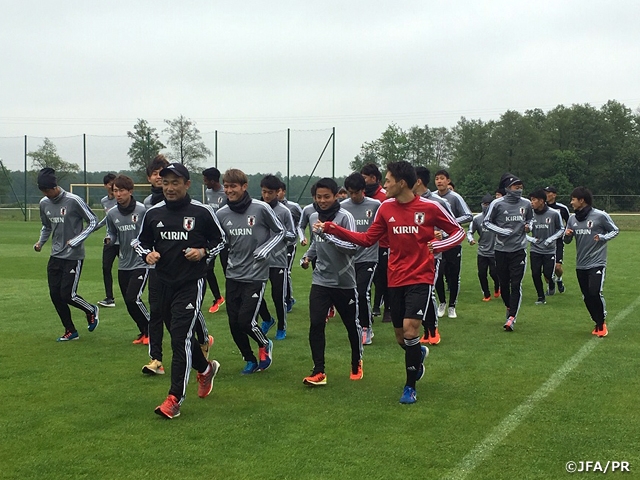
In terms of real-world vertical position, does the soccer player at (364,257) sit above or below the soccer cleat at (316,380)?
above

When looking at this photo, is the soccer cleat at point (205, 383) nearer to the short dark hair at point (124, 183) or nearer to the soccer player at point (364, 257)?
the soccer player at point (364, 257)

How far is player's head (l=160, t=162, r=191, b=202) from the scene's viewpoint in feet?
18.7

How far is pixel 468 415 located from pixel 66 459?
314cm

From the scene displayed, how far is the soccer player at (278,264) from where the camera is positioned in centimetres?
874

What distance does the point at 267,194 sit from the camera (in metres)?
8.91

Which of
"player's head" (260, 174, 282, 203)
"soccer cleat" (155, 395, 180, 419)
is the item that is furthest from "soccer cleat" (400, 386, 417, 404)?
"player's head" (260, 174, 282, 203)

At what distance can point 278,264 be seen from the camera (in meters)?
9.92

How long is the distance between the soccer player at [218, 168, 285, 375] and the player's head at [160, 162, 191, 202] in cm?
105

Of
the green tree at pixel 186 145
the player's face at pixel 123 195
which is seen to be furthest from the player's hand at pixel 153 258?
the green tree at pixel 186 145

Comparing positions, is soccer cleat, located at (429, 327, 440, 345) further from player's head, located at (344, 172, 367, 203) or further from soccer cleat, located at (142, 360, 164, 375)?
soccer cleat, located at (142, 360, 164, 375)

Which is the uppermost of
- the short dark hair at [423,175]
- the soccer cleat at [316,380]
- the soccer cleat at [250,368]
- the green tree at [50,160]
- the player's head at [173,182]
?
the green tree at [50,160]

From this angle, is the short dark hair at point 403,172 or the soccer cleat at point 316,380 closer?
the short dark hair at point 403,172

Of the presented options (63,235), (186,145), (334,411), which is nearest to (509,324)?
(334,411)

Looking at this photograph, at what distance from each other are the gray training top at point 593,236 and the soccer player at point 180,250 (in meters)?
5.53
